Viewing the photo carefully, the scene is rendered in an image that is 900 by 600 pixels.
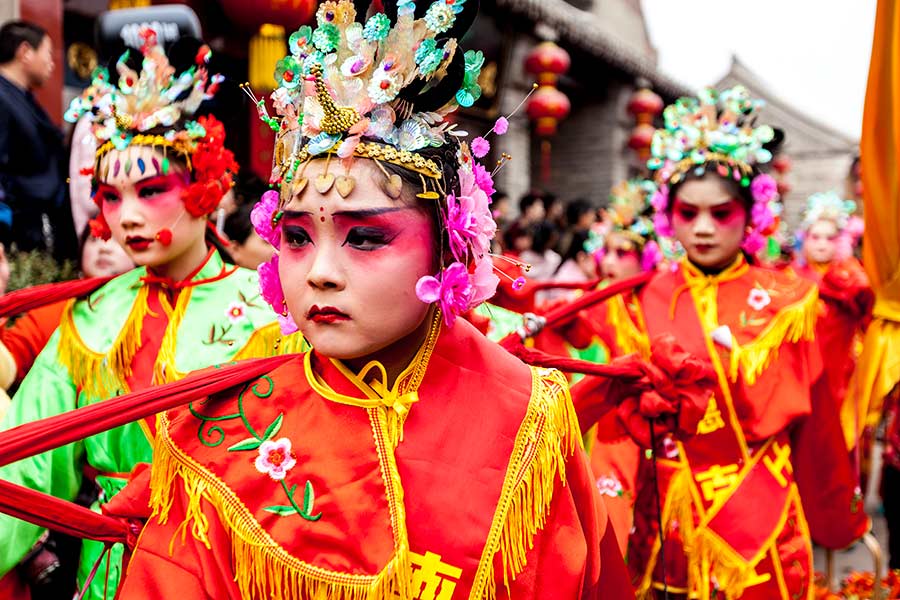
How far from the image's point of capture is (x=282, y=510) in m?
1.89

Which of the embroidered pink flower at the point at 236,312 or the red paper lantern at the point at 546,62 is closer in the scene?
the embroidered pink flower at the point at 236,312

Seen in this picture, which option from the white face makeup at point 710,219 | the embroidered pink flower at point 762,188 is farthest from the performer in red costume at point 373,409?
the embroidered pink flower at point 762,188

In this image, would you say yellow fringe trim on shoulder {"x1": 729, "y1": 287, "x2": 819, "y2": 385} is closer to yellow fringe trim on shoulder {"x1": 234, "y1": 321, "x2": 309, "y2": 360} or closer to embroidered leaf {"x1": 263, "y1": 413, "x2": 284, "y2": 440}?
yellow fringe trim on shoulder {"x1": 234, "y1": 321, "x2": 309, "y2": 360}

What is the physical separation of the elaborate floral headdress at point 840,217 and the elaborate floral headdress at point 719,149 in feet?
12.4

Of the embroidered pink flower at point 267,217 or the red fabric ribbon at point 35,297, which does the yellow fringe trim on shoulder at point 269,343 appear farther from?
the embroidered pink flower at point 267,217

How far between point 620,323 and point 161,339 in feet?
6.31

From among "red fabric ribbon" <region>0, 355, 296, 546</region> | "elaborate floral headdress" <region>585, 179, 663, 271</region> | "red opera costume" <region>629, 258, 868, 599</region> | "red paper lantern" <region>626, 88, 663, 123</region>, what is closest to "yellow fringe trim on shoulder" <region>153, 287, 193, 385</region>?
"red fabric ribbon" <region>0, 355, 296, 546</region>

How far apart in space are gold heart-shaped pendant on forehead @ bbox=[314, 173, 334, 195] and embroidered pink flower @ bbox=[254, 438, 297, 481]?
0.52m

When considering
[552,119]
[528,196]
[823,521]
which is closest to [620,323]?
[823,521]

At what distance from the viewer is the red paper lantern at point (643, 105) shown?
13.7 m

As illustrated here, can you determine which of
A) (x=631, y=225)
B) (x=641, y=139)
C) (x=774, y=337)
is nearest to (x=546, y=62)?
(x=641, y=139)

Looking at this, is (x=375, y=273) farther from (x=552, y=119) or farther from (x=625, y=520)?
(x=552, y=119)

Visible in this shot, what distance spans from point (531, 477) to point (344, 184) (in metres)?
0.74

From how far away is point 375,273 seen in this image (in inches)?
75.2
